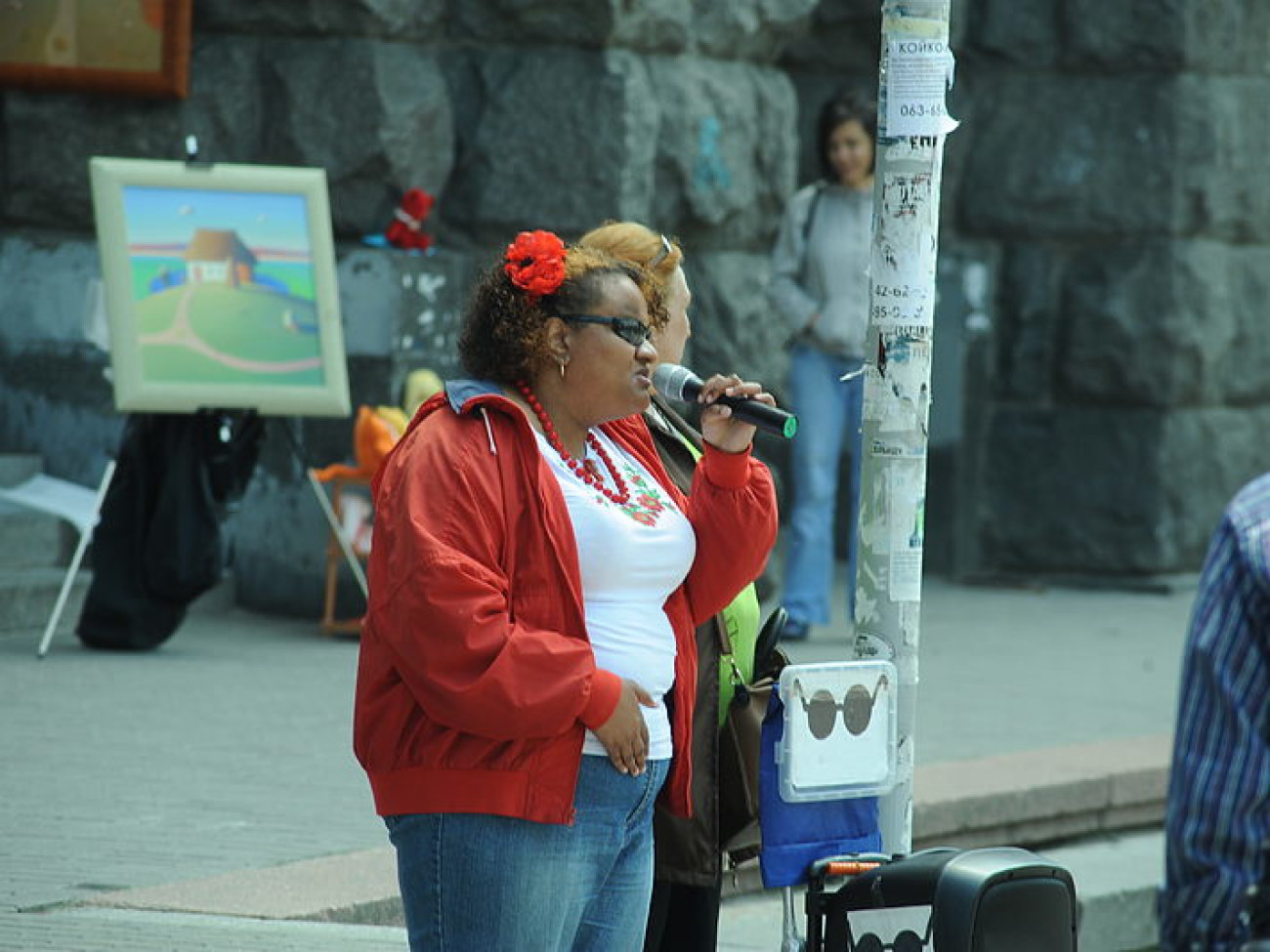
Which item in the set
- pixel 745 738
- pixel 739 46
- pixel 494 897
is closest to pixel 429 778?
pixel 494 897

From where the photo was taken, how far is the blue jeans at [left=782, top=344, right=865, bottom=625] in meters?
9.99

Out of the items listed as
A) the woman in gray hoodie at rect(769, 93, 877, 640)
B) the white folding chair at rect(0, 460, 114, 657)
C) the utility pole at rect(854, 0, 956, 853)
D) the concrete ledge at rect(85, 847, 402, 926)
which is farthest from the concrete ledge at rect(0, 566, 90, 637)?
the utility pole at rect(854, 0, 956, 853)

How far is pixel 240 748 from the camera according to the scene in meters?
7.20

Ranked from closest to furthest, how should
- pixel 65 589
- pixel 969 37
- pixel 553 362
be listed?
pixel 553 362 < pixel 65 589 < pixel 969 37

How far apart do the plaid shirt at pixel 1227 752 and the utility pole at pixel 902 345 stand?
7.76ft

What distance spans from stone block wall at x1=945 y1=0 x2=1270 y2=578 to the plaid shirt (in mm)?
9923

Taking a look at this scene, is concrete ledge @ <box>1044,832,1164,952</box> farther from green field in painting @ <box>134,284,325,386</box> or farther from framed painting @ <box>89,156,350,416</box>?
green field in painting @ <box>134,284,325,386</box>

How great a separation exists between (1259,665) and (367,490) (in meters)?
6.81

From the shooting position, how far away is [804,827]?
13.7 ft

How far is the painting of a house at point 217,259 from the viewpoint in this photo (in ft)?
28.8

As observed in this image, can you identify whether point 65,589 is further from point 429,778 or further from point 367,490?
point 429,778

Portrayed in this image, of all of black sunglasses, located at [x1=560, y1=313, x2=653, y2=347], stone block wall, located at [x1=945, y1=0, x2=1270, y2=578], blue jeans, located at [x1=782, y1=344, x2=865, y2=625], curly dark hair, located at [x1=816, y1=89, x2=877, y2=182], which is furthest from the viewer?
stone block wall, located at [x1=945, y1=0, x2=1270, y2=578]

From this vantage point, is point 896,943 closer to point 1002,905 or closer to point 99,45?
point 1002,905

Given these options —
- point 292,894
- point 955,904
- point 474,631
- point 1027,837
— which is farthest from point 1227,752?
point 1027,837
